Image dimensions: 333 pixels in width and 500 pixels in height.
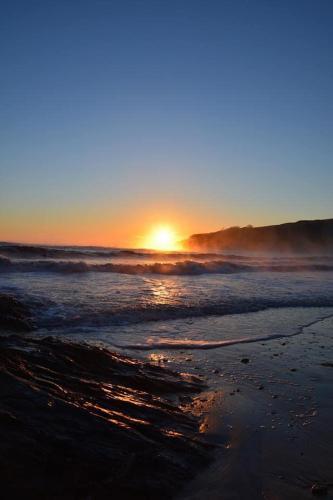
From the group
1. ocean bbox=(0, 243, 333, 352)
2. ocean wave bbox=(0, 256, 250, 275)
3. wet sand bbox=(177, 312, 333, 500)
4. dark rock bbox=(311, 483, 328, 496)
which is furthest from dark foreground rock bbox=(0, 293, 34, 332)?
ocean wave bbox=(0, 256, 250, 275)

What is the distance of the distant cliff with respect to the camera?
7407 cm

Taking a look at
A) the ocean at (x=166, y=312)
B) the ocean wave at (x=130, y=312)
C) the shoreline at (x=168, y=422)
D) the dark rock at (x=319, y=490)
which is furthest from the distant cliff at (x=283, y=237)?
the dark rock at (x=319, y=490)

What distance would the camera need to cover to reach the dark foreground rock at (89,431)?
2.38 m

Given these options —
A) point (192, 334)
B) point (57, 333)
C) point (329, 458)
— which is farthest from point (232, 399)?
point (57, 333)

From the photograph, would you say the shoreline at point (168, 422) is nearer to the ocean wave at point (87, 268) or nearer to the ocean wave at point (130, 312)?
the ocean wave at point (130, 312)

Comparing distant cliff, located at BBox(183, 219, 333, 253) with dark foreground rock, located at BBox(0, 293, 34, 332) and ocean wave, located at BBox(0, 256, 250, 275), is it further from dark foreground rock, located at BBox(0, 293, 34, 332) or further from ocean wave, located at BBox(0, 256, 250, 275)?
dark foreground rock, located at BBox(0, 293, 34, 332)

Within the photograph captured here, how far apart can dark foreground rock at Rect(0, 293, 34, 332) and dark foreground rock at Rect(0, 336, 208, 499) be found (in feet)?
7.41

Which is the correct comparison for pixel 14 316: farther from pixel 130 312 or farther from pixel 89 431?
pixel 89 431

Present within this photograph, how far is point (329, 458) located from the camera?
297cm

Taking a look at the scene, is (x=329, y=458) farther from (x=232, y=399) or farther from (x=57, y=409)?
(x=57, y=409)

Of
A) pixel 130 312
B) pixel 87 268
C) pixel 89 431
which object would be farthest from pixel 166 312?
pixel 87 268

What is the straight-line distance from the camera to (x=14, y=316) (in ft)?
23.5

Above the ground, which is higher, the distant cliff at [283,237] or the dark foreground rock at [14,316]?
the distant cliff at [283,237]

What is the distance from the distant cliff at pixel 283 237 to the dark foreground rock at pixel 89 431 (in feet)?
234
